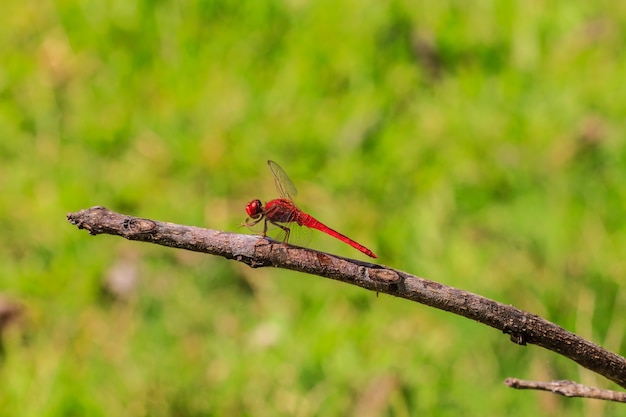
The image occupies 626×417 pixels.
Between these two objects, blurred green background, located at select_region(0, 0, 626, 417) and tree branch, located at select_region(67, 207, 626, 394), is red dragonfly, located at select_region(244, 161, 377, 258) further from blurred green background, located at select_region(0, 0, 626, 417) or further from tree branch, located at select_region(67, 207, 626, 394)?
blurred green background, located at select_region(0, 0, 626, 417)

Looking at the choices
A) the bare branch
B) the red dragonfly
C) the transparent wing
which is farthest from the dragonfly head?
the bare branch

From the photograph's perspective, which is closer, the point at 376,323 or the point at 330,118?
the point at 376,323

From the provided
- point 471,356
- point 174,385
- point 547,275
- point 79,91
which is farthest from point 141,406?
point 79,91

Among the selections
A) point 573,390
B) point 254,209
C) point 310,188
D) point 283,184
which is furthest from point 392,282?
point 310,188

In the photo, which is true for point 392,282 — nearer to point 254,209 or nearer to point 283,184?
point 254,209

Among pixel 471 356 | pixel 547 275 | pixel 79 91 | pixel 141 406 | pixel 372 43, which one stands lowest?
pixel 141 406

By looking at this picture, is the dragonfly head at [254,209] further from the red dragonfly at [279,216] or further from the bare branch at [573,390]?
the bare branch at [573,390]

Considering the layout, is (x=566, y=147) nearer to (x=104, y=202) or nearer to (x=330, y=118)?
(x=330, y=118)
